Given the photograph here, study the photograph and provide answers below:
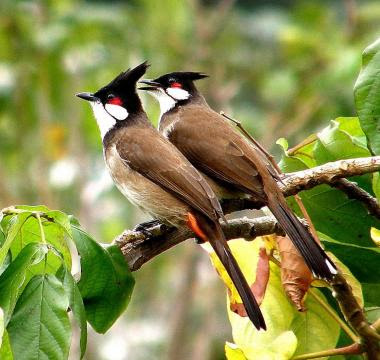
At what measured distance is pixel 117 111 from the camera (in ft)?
8.25

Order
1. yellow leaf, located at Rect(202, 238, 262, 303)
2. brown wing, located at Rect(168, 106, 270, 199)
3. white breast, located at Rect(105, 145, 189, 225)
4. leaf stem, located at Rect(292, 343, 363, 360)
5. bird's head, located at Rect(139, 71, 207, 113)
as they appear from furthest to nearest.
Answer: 1. bird's head, located at Rect(139, 71, 207, 113)
2. brown wing, located at Rect(168, 106, 270, 199)
3. white breast, located at Rect(105, 145, 189, 225)
4. yellow leaf, located at Rect(202, 238, 262, 303)
5. leaf stem, located at Rect(292, 343, 363, 360)

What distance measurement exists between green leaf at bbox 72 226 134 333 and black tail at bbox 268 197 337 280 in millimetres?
290

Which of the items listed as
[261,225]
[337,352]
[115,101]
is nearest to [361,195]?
[261,225]

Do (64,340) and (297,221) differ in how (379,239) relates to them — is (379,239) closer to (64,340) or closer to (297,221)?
(297,221)

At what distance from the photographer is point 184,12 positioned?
4.65 m

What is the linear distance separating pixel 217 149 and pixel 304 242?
83cm

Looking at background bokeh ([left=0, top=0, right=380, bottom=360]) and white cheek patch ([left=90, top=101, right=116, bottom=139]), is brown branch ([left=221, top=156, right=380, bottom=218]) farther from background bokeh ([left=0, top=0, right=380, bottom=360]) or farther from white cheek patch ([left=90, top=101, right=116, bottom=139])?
background bokeh ([left=0, top=0, right=380, bottom=360])

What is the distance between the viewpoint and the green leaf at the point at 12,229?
1.28 meters

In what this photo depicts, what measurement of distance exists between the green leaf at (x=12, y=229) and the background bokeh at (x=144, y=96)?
103 inches

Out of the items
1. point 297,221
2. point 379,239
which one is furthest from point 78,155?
point 379,239

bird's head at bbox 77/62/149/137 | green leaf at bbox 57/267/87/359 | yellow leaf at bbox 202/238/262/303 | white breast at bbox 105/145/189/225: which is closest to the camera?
green leaf at bbox 57/267/87/359

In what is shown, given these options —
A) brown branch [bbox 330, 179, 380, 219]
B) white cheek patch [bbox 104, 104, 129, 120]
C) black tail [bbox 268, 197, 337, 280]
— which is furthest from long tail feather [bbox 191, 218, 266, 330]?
white cheek patch [bbox 104, 104, 129, 120]

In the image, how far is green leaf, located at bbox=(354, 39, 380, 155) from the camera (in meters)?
1.50

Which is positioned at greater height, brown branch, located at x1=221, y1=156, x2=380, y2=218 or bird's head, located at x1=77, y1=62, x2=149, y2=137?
bird's head, located at x1=77, y1=62, x2=149, y2=137
